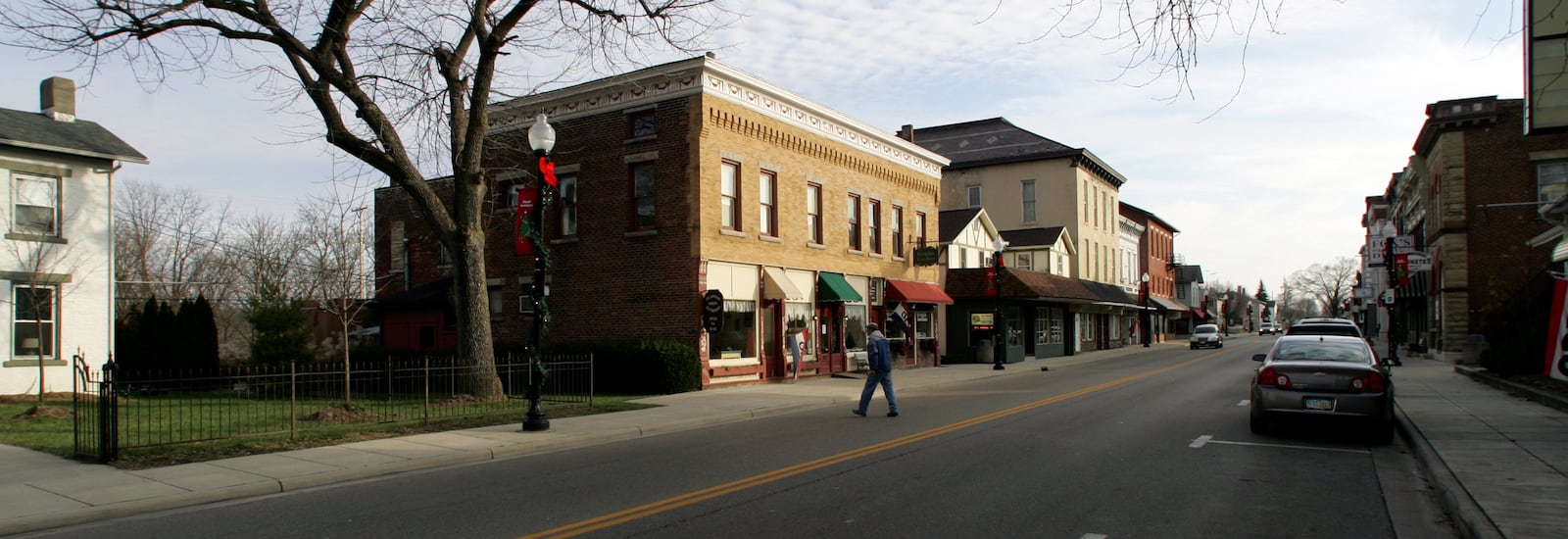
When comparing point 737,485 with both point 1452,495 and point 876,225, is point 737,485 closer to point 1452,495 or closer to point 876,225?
point 1452,495

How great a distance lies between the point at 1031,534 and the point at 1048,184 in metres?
44.2

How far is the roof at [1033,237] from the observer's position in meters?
45.2

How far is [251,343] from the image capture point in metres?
26.5

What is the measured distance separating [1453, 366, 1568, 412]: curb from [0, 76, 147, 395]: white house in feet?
87.8

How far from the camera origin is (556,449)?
12664 millimetres

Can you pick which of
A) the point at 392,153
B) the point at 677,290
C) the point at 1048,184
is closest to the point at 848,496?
the point at 392,153

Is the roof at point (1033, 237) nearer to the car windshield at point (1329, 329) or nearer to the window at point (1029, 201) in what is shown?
the window at point (1029, 201)

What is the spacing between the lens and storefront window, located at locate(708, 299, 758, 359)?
23.3m

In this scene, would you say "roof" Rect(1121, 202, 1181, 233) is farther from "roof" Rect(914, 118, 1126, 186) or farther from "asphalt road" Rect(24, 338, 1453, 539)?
"asphalt road" Rect(24, 338, 1453, 539)

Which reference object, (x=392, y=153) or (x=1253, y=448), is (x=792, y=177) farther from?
(x=1253, y=448)

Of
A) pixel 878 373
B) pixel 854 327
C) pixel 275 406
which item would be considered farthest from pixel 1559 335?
pixel 275 406

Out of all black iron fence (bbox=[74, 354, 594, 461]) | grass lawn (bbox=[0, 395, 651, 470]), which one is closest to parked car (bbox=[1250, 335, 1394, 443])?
black iron fence (bbox=[74, 354, 594, 461])

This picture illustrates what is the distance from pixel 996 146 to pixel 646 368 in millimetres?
36032

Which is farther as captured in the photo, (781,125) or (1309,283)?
(1309,283)
